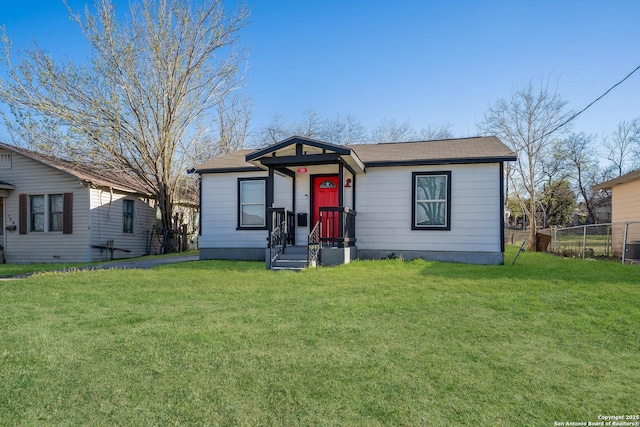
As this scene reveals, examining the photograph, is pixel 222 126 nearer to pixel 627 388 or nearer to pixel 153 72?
pixel 153 72

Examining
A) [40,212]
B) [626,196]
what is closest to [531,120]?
[626,196]

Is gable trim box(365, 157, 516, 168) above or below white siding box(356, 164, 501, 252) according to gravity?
above

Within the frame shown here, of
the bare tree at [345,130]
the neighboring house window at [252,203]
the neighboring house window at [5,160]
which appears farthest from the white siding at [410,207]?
the bare tree at [345,130]

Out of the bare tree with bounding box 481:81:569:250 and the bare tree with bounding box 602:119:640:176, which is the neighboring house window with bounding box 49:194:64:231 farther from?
the bare tree with bounding box 602:119:640:176

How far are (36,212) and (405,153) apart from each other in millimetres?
13303

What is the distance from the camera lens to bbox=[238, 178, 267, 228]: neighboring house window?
10688 millimetres

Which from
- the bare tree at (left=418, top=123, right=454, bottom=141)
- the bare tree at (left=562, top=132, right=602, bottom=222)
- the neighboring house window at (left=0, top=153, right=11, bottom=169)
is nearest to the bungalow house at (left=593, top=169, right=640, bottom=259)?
the bare tree at (left=562, top=132, right=602, bottom=222)

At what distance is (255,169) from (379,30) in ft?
22.3

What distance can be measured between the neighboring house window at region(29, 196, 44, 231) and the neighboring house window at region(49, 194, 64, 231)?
38 centimetres

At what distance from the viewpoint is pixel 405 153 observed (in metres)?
10.3

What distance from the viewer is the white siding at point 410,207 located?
9164 millimetres

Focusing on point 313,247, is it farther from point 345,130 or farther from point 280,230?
point 345,130

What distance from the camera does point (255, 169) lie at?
1052 cm

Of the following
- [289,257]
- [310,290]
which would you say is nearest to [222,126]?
[289,257]
